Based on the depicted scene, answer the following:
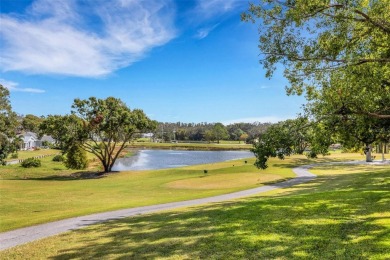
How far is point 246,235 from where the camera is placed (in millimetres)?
11227

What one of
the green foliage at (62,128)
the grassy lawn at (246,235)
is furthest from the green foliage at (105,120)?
the grassy lawn at (246,235)

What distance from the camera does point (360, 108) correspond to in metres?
12.7

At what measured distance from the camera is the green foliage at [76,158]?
175ft

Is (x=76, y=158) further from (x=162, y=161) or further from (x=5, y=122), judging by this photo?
(x=162, y=161)

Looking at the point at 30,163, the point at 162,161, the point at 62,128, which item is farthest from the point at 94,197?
the point at 162,161

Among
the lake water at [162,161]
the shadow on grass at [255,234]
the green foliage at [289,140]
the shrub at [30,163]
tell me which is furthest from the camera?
the lake water at [162,161]

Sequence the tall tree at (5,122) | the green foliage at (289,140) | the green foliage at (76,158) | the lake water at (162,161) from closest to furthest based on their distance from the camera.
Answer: the green foliage at (289,140) < the tall tree at (5,122) < the green foliage at (76,158) < the lake water at (162,161)

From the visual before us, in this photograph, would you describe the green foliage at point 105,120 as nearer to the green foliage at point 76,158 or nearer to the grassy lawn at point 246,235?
the green foliage at point 76,158

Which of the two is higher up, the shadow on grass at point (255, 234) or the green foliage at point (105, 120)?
the green foliage at point (105, 120)

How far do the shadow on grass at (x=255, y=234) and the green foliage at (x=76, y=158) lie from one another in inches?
1603

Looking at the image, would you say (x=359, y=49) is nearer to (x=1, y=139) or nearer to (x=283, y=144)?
(x=283, y=144)

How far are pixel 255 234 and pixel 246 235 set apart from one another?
0.33 metres

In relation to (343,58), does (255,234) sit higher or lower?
lower

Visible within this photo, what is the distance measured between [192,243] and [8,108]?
148 ft
